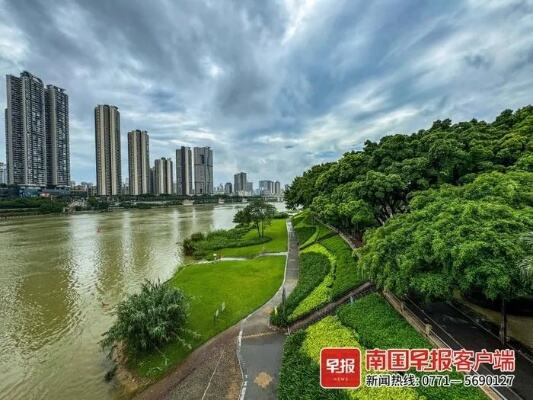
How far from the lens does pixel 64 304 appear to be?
74.5ft

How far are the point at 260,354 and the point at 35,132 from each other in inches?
5973

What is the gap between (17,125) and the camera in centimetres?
11500

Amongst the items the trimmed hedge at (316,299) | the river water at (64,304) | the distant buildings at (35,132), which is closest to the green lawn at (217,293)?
the river water at (64,304)

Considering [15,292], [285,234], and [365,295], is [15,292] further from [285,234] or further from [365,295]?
[285,234]

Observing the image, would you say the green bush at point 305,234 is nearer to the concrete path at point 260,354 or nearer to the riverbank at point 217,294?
the riverbank at point 217,294

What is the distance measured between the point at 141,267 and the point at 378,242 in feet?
92.3

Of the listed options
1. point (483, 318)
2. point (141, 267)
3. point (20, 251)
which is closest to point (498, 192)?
point (483, 318)

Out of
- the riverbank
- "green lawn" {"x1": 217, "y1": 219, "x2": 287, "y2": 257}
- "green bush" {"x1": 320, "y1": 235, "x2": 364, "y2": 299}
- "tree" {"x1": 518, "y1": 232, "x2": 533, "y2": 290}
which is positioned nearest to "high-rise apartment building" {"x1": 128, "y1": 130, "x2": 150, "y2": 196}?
"green lawn" {"x1": 217, "y1": 219, "x2": 287, "y2": 257}

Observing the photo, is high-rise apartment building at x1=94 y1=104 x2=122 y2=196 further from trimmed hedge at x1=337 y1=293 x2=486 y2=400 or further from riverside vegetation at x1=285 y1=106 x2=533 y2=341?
trimmed hedge at x1=337 y1=293 x2=486 y2=400

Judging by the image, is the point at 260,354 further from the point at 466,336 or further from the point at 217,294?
the point at 466,336

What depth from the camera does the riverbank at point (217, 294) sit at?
46.3 feet

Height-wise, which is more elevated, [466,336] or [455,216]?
[455,216]

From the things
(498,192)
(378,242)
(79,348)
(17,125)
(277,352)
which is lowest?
(79,348)

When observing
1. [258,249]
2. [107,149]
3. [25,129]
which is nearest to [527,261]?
[258,249]
